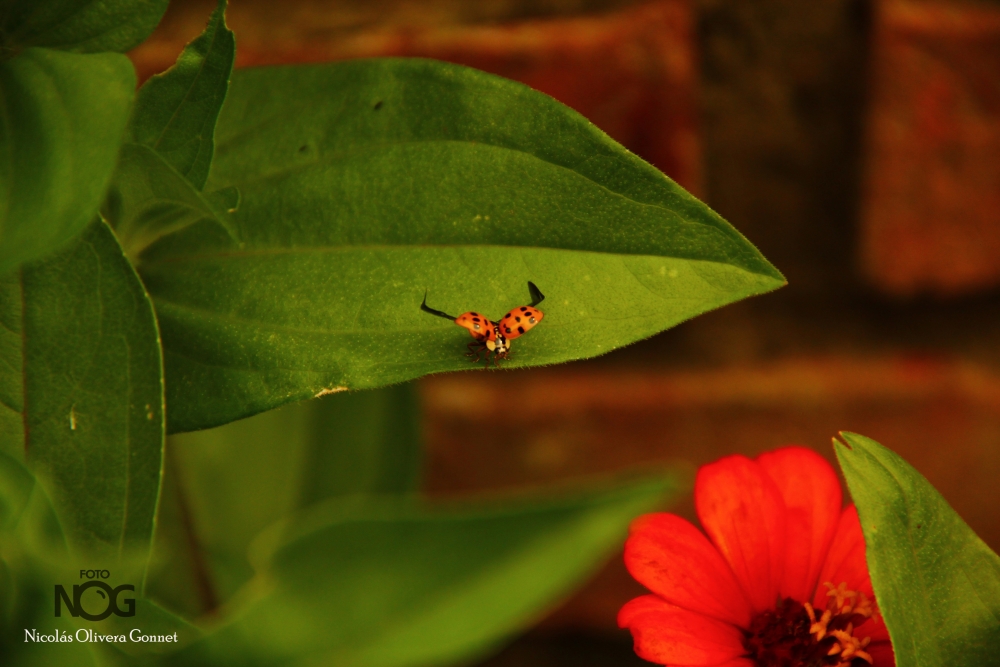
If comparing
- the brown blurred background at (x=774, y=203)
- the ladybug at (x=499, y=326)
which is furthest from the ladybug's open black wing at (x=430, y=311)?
the brown blurred background at (x=774, y=203)

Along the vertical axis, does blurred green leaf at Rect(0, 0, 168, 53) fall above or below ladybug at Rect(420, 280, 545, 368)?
above

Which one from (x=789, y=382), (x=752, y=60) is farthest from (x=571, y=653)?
(x=752, y=60)

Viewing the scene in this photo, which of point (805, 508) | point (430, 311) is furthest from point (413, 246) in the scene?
point (805, 508)

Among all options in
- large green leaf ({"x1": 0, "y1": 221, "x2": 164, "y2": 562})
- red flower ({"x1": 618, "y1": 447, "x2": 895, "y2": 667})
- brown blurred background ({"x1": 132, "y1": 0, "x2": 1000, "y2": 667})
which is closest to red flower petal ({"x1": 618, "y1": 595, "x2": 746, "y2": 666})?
red flower ({"x1": 618, "y1": 447, "x2": 895, "y2": 667})

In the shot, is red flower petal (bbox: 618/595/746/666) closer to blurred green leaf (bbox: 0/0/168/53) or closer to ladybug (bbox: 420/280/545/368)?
ladybug (bbox: 420/280/545/368)

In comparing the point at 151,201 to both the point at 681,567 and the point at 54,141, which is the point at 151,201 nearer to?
the point at 54,141

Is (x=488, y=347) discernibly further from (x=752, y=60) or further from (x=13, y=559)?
(x=752, y=60)

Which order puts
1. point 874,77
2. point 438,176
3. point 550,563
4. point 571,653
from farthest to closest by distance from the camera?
point 571,653 → point 874,77 → point 438,176 → point 550,563
